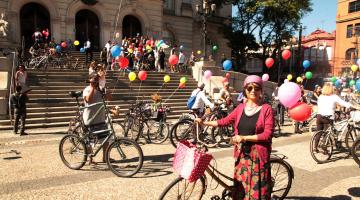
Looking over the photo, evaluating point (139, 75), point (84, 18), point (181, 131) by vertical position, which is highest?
point (84, 18)

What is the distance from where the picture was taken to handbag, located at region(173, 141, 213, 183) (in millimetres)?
3666

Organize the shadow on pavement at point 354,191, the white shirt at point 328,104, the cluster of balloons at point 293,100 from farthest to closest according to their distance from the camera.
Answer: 1. the white shirt at point 328,104
2. the cluster of balloons at point 293,100
3. the shadow on pavement at point 354,191

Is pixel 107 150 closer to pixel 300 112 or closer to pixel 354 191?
pixel 300 112

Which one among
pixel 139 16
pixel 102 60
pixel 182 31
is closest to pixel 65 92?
pixel 102 60

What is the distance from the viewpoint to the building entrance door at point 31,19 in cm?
2288

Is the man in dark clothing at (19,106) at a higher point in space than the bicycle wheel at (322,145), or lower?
higher

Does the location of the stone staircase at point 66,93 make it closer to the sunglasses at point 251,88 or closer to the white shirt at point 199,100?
the white shirt at point 199,100

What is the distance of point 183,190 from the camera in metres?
4.02

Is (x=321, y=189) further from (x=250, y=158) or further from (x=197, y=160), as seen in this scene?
(x=197, y=160)

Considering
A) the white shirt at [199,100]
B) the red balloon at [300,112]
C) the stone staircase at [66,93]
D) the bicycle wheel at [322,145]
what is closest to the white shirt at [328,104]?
the bicycle wheel at [322,145]

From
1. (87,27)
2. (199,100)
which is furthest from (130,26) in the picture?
(199,100)

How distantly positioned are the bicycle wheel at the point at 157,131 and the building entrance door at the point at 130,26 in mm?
19206

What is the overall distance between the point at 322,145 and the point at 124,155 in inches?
182

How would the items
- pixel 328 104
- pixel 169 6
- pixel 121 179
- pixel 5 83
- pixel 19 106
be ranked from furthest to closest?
pixel 169 6 < pixel 5 83 < pixel 19 106 < pixel 328 104 < pixel 121 179
